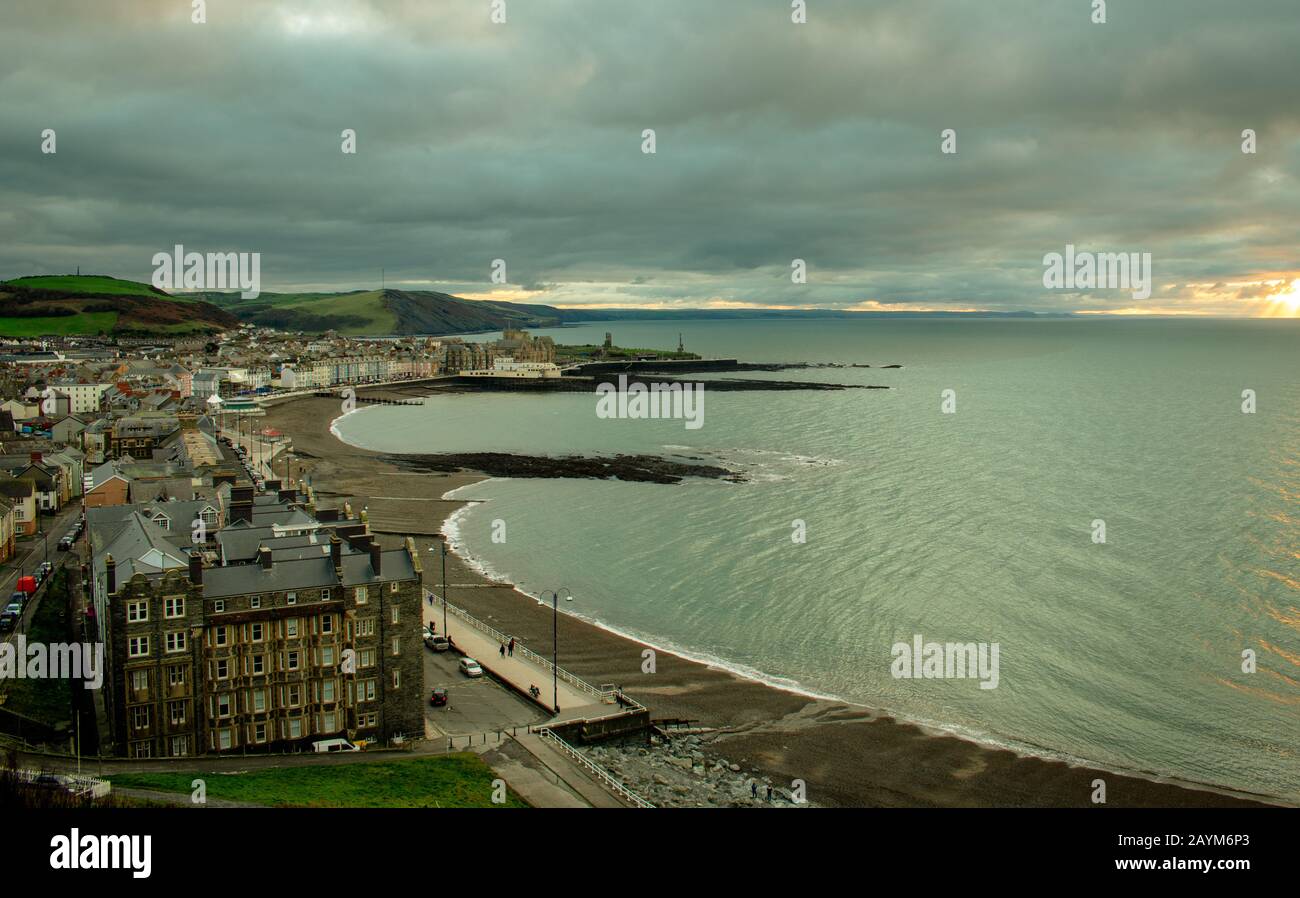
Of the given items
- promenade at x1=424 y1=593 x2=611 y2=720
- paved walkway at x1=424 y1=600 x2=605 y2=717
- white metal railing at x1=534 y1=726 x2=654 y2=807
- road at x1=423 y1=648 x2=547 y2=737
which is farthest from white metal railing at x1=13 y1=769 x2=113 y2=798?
paved walkway at x1=424 y1=600 x2=605 y2=717

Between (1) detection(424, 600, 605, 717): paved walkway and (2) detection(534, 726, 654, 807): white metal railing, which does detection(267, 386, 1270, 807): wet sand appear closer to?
(1) detection(424, 600, 605, 717): paved walkway

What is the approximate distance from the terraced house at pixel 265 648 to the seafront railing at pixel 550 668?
7.85 metres

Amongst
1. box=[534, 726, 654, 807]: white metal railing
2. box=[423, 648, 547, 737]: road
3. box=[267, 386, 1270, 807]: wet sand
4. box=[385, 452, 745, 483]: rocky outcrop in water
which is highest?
box=[385, 452, 745, 483]: rocky outcrop in water

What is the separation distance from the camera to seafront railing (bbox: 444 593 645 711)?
38375mm

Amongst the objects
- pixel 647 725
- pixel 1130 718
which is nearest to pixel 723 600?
pixel 647 725

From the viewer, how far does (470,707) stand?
1453 inches

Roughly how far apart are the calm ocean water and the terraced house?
18483 millimetres

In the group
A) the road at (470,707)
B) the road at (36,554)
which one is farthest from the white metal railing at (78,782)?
the road at (36,554)

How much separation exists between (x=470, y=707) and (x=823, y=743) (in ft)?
45.5

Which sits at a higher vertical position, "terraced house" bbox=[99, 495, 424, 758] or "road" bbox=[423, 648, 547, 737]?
"terraced house" bbox=[99, 495, 424, 758]

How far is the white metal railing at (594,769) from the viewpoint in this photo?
29734 millimetres

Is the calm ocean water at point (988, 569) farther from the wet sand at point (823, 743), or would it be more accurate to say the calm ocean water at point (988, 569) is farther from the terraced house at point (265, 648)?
the terraced house at point (265, 648)

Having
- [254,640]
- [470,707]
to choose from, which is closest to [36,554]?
[254,640]

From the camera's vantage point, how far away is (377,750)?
31.7m
